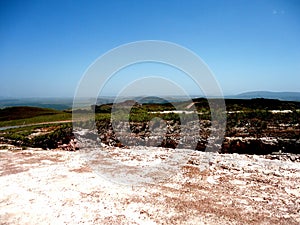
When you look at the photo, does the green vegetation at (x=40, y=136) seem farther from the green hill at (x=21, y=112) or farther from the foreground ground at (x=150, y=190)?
the green hill at (x=21, y=112)

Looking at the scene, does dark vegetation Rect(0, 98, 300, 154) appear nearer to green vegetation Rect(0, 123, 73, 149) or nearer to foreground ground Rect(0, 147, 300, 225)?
green vegetation Rect(0, 123, 73, 149)

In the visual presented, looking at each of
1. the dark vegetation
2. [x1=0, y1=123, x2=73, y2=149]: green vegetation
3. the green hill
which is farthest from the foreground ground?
the green hill

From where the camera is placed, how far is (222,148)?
850 inches

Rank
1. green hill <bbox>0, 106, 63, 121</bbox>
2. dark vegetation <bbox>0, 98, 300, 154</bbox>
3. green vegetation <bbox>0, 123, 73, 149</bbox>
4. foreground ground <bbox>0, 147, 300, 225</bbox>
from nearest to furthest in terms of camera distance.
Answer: foreground ground <bbox>0, 147, 300, 225</bbox> < dark vegetation <bbox>0, 98, 300, 154</bbox> < green vegetation <bbox>0, 123, 73, 149</bbox> < green hill <bbox>0, 106, 63, 121</bbox>

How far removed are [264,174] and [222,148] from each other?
7128 millimetres

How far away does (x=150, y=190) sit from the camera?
12141mm

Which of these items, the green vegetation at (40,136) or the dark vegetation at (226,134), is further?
the green vegetation at (40,136)

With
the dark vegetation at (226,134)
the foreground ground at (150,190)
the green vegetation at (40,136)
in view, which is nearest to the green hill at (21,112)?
the green vegetation at (40,136)

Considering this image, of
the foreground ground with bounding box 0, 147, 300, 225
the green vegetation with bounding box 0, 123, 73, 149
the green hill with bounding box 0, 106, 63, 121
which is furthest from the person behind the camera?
the green hill with bounding box 0, 106, 63, 121

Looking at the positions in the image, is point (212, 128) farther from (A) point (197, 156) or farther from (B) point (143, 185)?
(B) point (143, 185)

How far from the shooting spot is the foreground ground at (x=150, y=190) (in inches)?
373

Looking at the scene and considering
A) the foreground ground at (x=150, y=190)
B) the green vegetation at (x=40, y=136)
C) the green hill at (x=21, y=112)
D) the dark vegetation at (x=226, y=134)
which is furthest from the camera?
the green hill at (x=21, y=112)

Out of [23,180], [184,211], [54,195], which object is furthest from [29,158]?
[184,211]

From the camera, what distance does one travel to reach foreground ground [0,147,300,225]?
9484 mm
